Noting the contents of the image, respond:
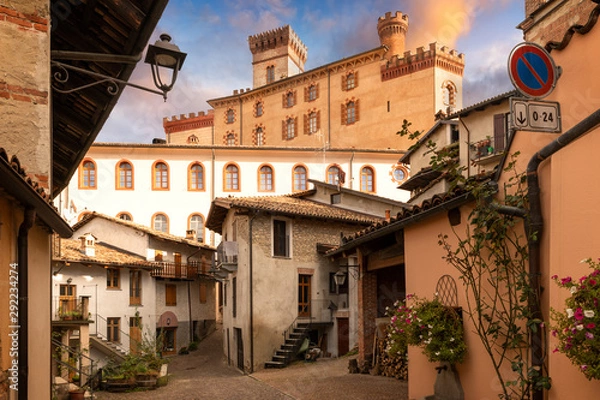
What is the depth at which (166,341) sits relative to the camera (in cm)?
3203

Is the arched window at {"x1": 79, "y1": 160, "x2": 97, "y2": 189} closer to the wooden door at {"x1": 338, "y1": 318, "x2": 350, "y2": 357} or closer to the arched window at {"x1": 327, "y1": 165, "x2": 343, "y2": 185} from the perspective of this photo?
the arched window at {"x1": 327, "y1": 165, "x2": 343, "y2": 185}

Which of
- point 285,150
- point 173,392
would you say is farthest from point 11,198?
point 285,150

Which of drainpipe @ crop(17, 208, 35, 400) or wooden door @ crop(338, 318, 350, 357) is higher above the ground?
drainpipe @ crop(17, 208, 35, 400)

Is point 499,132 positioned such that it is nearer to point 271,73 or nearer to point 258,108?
point 258,108

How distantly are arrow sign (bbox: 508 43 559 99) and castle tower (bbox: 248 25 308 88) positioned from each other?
61.1 m

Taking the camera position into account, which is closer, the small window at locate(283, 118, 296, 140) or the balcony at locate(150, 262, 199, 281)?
the balcony at locate(150, 262, 199, 281)

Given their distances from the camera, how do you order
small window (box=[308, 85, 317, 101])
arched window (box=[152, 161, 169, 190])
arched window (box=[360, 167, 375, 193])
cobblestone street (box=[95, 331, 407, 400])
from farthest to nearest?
small window (box=[308, 85, 317, 101]), arched window (box=[360, 167, 375, 193]), arched window (box=[152, 161, 169, 190]), cobblestone street (box=[95, 331, 407, 400])

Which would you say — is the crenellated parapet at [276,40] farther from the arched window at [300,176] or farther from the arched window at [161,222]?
the arched window at [161,222]

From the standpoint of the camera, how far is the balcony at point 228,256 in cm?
2392

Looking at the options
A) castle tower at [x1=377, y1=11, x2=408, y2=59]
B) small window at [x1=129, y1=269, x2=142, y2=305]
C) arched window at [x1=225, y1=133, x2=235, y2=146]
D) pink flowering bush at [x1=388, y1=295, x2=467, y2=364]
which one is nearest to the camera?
pink flowering bush at [x1=388, y1=295, x2=467, y2=364]

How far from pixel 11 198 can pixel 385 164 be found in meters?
37.4

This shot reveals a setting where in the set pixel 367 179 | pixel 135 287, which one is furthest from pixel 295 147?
pixel 135 287

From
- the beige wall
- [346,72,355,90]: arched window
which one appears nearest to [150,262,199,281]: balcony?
[346,72,355,90]: arched window

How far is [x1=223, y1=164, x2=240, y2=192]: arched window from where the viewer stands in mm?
41500
